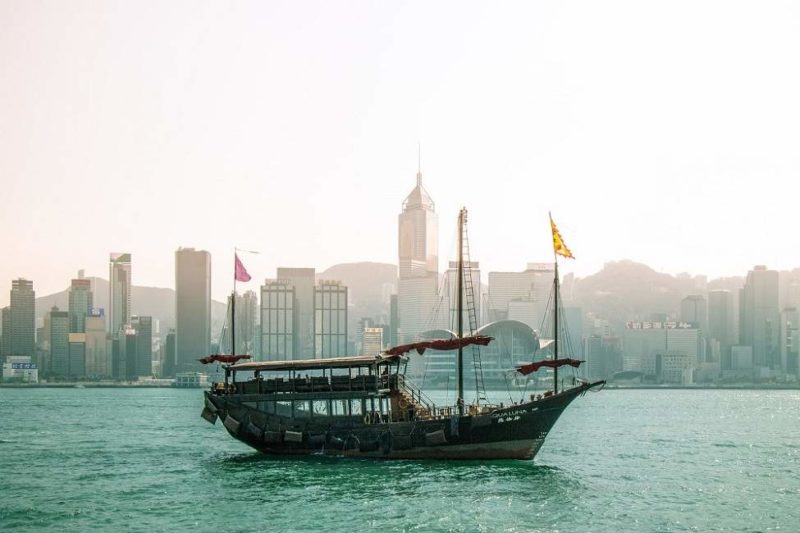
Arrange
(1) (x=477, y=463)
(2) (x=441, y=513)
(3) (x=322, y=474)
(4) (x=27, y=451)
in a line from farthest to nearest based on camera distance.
A: (4) (x=27, y=451)
(1) (x=477, y=463)
(3) (x=322, y=474)
(2) (x=441, y=513)

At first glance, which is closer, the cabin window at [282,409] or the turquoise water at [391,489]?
the turquoise water at [391,489]

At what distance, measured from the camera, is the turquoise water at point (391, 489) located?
41.0 m

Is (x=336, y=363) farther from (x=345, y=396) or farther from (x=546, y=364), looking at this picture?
(x=546, y=364)

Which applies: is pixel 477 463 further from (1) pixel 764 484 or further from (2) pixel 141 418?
(2) pixel 141 418

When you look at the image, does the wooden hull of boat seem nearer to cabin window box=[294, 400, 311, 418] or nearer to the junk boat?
the junk boat

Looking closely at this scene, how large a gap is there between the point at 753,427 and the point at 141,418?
70.1 meters

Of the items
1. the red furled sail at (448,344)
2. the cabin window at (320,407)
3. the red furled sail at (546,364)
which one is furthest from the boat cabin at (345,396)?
the red furled sail at (546,364)

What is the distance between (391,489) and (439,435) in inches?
314

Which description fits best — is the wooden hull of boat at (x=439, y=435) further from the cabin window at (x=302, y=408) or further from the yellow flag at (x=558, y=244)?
the yellow flag at (x=558, y=244)

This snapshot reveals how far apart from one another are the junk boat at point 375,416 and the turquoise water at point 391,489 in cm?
97

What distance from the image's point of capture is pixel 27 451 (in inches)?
2699

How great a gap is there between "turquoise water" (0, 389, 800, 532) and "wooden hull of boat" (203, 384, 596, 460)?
79 cm

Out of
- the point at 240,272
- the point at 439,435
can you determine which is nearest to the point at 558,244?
the point at 439,435

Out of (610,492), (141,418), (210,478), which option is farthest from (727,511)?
(141,418)
